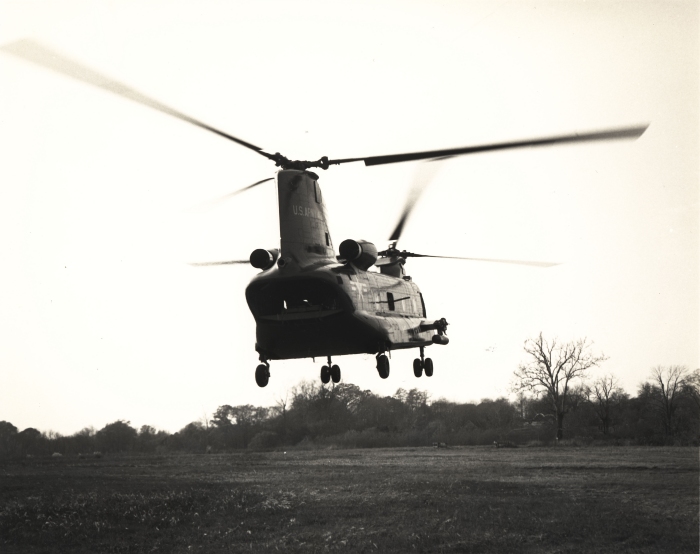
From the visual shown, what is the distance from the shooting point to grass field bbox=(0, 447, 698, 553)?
133 ft

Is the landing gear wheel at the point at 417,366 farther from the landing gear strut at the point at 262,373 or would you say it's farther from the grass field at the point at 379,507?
the grass field at the point at 379,507

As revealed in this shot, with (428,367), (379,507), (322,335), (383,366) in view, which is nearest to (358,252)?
(322,335)

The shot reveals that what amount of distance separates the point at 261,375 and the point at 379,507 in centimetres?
3018

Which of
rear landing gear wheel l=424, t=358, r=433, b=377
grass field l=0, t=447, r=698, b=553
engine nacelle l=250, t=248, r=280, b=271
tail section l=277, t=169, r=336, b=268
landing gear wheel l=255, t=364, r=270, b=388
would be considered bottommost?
grass field l=0, t=447, r=698, b=553

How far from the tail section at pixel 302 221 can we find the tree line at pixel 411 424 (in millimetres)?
41678

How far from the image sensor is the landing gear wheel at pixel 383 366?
18.9 m

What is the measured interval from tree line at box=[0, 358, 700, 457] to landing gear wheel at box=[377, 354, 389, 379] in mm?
41183

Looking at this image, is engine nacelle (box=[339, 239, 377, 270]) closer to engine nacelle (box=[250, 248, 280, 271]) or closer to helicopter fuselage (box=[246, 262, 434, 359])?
helicopter fuselage (box=[246, 262, 434, 359])

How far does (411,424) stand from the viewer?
74.3 m

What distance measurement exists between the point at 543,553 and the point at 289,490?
19.3 meters

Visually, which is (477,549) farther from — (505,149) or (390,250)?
(505,149)

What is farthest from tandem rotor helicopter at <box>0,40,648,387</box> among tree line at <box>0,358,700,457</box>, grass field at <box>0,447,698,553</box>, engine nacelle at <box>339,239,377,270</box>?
tree line at <box>0,358,700,457</box>

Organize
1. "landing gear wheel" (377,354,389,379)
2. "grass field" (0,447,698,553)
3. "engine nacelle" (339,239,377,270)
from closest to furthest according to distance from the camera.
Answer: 1. "engine nacelle" (339,239,377,270)
2. "landing gear wheel" (377,354,389,379)
3. "grass field" (0,447,698,553)

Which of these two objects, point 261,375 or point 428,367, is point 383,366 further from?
point 428,367
